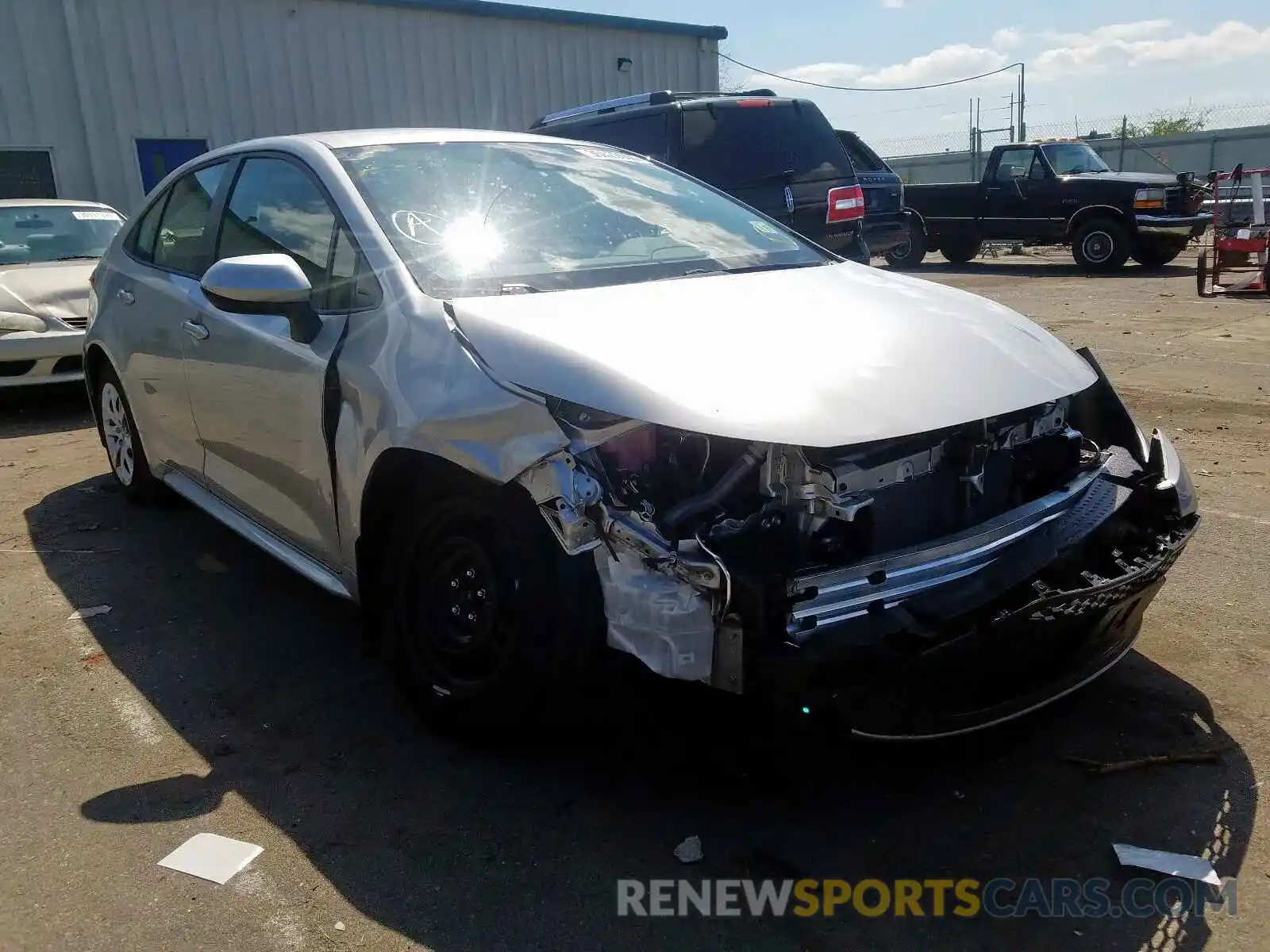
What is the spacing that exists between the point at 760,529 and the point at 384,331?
122cm

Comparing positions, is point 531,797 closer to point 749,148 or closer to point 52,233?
point 749,148

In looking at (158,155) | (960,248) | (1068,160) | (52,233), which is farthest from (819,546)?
(960,248)

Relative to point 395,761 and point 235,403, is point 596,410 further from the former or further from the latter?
point 235,403

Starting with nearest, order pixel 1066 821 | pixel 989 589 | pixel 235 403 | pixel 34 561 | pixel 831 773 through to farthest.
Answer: pixel 989 589 → pixel 1066 821 → pixel 831 773 → pixel 235 403 → pixel 34 561

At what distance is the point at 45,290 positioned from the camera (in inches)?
299

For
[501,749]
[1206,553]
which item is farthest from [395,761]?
[1206,553]

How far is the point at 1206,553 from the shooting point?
13.6 ft

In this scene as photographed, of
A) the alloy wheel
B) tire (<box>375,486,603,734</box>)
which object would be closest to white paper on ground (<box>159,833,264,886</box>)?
tire (<box>375,486,603,734</box>)

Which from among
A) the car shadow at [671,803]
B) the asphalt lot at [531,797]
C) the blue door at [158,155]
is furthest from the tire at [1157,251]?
the car shadow at [671,803]

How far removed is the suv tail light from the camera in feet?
26.4

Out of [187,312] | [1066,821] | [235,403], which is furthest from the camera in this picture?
[187,312]

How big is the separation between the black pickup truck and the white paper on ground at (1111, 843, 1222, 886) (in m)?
Result: 13.3

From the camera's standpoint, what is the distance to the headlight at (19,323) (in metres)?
7.25

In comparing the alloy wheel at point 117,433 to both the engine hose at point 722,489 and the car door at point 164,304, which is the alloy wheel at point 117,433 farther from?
the engine hose at point 722,489
